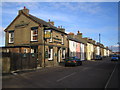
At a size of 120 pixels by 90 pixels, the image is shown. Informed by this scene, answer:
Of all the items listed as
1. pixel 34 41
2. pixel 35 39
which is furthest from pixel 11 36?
pixel 34 41

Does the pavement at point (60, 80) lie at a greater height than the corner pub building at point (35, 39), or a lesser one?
lesser

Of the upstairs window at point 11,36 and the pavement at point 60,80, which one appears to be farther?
the upstairs window at point 11,36

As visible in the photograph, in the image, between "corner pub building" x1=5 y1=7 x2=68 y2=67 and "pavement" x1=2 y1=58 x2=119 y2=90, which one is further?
"corner pub building" x1=5 y1=7 x2=68 y2=67

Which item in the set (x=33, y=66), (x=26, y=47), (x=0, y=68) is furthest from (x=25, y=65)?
(x=26, y=47)

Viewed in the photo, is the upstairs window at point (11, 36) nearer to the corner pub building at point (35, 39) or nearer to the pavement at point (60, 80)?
the corner pub building at point (35, 39)

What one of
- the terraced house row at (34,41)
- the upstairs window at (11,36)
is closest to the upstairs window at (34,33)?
the terraced house row at (34,41)

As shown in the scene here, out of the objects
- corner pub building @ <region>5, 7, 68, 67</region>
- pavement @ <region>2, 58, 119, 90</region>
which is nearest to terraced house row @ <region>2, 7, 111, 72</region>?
corner pub building @ <region>5, 7, 68, 67</region>

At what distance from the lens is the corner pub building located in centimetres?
2166

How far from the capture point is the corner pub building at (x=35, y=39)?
853 inches

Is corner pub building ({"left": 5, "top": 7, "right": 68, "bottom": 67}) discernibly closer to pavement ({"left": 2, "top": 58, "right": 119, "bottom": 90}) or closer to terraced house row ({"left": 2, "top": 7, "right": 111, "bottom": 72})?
terraced house row ({"left": 2, "top": 7, "right": 111, "bottom": 72})

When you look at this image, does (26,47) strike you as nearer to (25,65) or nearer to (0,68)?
(25,65)

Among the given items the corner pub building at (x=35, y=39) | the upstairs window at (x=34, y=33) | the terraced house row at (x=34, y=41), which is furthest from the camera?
the upstairs window at (x=34, y=33)

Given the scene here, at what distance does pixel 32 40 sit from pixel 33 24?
105 inches

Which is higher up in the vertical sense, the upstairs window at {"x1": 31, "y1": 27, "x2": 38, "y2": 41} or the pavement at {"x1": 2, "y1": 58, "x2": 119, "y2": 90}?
the upstairs window at {"x1": 31, "y1": 27, "x2": 38, "y2": 41}
